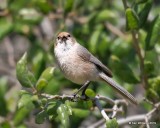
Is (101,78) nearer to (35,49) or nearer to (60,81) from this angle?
(60,81)

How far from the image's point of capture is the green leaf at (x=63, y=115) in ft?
10.1

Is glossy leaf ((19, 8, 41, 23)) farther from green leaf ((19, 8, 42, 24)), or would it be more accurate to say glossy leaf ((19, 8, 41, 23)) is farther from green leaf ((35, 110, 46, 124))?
green leaf ((35, 110, 46, 124))

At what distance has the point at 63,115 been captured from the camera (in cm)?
311

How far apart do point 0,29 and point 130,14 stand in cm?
165

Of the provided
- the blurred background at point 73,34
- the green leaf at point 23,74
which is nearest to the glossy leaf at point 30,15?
the blurred background at point 73,34

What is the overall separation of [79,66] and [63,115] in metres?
0.69

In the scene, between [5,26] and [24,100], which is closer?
[24,100]

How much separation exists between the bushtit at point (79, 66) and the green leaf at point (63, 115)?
1.75ft

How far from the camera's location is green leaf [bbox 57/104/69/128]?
309cm

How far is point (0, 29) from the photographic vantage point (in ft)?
16.0

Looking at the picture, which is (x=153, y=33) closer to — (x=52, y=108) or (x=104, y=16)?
(x=104, y=16)

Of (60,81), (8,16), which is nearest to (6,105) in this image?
(60,81)

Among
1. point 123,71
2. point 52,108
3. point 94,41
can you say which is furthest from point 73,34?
point 52,108

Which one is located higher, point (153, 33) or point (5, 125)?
point (153, 33)
